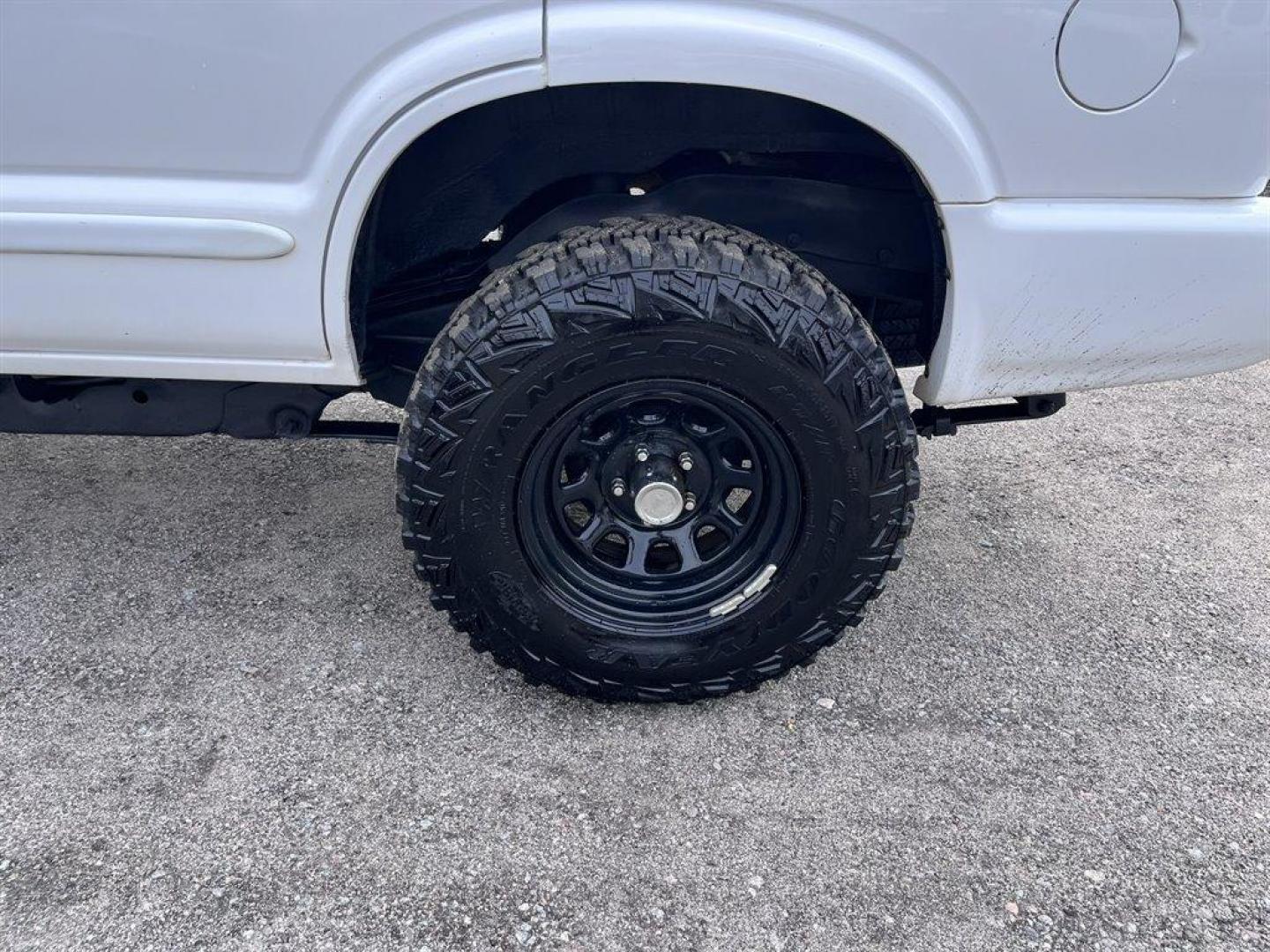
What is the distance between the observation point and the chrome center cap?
2.36 meters

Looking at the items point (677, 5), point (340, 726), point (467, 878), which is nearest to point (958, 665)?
point (467, 878)

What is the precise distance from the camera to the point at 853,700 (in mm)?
2531

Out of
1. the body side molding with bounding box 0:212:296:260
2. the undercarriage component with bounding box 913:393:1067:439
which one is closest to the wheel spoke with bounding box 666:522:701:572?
the undercarriage component with bounding box 913:393:1067:439

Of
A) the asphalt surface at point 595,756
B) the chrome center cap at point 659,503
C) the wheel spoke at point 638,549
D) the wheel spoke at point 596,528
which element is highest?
the chrome center cap at point 659,503

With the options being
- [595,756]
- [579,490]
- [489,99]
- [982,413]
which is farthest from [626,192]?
[595,756]

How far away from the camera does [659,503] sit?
2.38 m

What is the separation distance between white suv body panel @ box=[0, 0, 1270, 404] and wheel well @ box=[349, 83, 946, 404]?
17 cm

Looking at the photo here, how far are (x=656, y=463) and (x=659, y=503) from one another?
9 centimetres

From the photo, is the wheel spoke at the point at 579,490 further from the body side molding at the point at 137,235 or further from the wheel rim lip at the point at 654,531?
the body side molding at the point at 137,235

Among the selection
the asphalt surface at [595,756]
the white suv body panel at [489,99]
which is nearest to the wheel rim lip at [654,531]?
the asphalt surface at [595,756]

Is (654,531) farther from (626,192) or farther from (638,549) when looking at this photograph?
(626,192)

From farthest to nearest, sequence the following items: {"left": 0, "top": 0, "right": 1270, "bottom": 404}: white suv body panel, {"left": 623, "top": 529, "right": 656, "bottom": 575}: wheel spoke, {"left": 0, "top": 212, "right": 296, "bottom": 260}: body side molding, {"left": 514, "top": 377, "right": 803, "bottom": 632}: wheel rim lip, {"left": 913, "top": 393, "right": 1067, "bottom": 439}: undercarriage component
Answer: {"left": 913, "top": 393, "right": 1067, "bottom": 439}: undercarriage component → {"left": 623, "top": 529, "right": 656, "bottom": 575}: wheel spoke → {"left": 514, "top": 377, "right": 803, "bottom": 632}: wheel rim lip → {"left": 0, "top": 212, "right": 296, "bottom": 260}: body side molding → {"left": 0, "top": 0, "right": 1270, "bottom": 404}: white suv body panel

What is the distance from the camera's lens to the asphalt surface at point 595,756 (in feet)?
6.48

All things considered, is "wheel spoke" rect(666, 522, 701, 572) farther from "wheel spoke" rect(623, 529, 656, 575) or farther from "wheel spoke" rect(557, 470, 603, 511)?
"wheel spoke" rect(557, 470, 603, 511)
